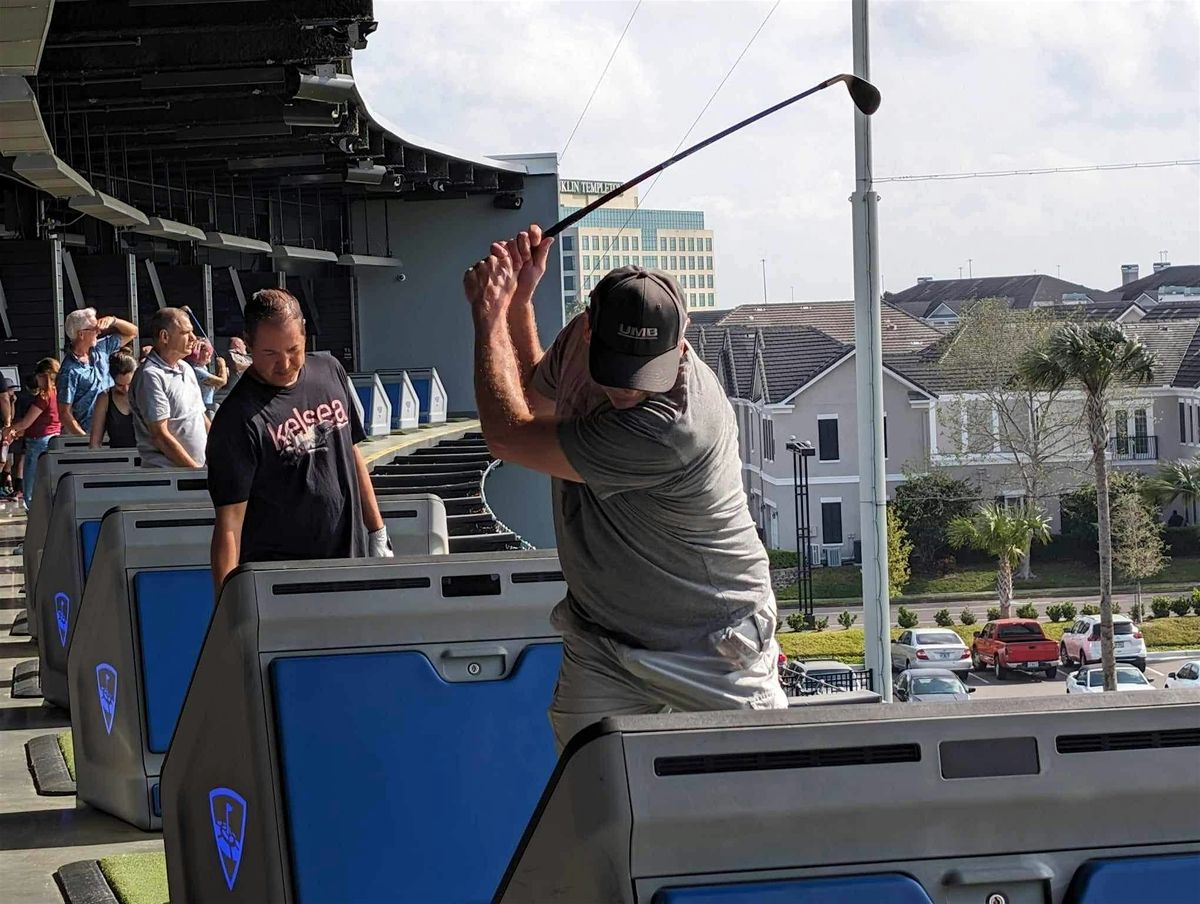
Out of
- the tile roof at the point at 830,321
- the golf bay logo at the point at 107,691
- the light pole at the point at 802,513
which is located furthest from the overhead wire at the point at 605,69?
the golf bay logo at the point at 107,691

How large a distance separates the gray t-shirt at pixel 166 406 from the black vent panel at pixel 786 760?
4.11m

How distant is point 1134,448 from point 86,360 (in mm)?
25559

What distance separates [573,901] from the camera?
5.10ft

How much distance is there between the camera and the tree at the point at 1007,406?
3247 cm

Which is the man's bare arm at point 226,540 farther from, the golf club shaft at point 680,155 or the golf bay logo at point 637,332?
the golf bay logo at point 637,332

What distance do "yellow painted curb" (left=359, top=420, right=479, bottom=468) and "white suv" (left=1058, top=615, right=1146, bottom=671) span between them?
29.5ft

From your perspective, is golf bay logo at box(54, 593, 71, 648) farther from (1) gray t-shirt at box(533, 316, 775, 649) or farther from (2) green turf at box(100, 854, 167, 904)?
(1) gray t-shirt at box(533, 316, 775, 649)

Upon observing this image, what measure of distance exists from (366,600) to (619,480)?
646 mm

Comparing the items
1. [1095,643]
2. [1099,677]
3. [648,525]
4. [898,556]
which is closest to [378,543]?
[648,525]

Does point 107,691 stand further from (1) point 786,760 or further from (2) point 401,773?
(1) point 786,760

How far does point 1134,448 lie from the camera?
Answer: 3088cm

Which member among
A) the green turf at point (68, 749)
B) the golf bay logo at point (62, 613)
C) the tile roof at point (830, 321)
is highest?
the tile roof at point (830, 321)

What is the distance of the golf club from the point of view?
3211mm

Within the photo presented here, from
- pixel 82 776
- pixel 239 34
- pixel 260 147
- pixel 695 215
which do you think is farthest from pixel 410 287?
pixel 695 215
